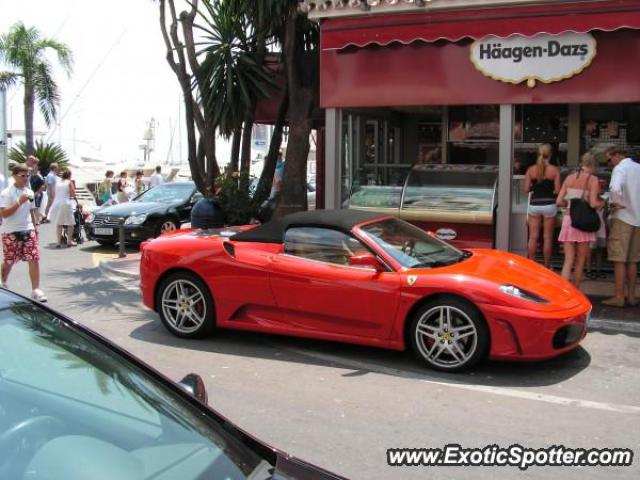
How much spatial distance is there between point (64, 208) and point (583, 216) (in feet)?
35.0

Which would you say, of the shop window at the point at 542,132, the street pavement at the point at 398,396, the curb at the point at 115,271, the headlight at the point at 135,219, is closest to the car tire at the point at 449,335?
the street pavement at the point at 398,396

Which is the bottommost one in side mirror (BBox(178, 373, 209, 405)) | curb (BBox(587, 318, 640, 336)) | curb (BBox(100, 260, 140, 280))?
curb (BBox(587, 318, 640, 336))

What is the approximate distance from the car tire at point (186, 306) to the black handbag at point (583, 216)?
438 centimetres

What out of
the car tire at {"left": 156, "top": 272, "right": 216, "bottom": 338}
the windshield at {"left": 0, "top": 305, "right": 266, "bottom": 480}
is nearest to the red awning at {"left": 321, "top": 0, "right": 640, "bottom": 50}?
the car tire at {"left": 156, "top": 272, "right": 216, "bottom": 338}

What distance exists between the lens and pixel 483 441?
4652 mm

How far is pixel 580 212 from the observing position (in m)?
8.52

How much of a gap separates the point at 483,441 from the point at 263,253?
9.92 feet

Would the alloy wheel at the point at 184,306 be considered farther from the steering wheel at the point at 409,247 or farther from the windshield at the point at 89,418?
the windshield at the point at 89,418

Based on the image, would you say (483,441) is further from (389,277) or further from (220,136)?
(220,136)

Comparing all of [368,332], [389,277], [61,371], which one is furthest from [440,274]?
[61,371]

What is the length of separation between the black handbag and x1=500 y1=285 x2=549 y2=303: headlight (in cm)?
285

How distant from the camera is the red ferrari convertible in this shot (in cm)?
593

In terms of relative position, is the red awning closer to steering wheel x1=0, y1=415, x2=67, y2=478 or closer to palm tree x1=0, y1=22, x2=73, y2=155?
steering wheel x1=0, y1=415, x2=67, y2=478

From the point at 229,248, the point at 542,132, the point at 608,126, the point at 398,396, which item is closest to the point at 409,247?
the point at 398,396
